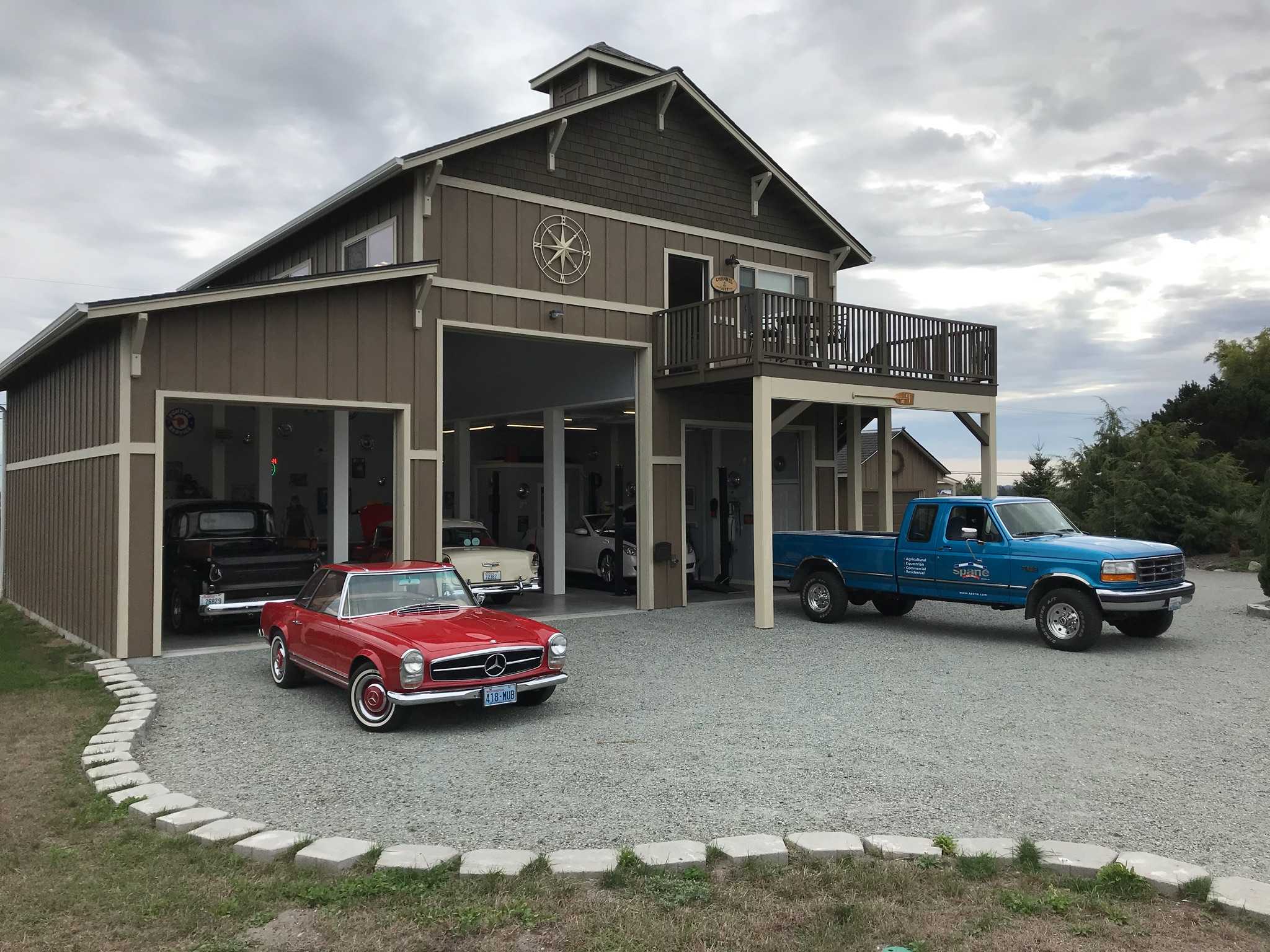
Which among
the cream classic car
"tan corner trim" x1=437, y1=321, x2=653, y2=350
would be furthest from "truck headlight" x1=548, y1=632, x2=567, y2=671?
"tan corner trim" x1=437, y1=321, x2=653, y2=350

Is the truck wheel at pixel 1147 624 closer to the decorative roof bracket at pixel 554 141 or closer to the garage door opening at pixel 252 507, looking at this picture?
the garage door opening at pixel 252 507

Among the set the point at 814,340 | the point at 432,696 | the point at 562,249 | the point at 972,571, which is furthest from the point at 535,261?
the point at 432,696

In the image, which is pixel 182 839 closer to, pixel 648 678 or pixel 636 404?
pixel 648 678

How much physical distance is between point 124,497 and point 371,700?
5232mm

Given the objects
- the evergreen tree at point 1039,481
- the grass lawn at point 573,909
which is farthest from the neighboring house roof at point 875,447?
the grass lawn at point 573,909

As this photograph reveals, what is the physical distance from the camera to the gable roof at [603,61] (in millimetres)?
17703

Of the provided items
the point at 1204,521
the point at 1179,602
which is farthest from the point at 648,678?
the point at 1204,521

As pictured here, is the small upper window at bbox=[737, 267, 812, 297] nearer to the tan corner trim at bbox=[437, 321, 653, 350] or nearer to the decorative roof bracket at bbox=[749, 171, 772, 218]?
the decorative roof bracket at bbox=[749, 171, 772, 218]

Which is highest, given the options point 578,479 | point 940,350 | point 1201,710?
point 940,350

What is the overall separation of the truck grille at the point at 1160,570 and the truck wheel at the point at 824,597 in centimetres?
408

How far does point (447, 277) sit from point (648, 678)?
692cm

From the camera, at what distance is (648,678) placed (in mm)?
10680

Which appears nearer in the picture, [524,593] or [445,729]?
[445,729]

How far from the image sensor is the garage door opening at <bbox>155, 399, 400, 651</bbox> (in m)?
13.2
